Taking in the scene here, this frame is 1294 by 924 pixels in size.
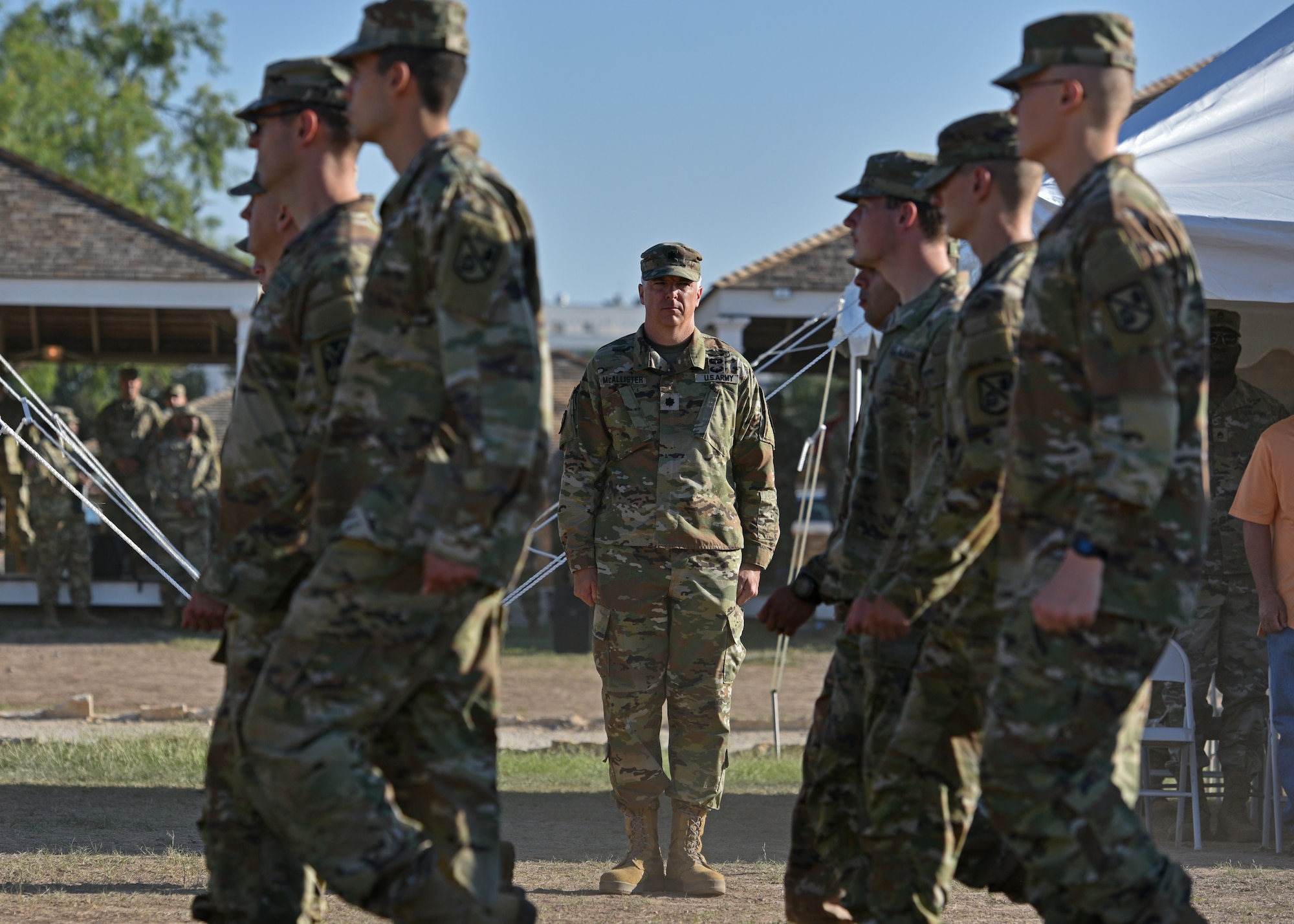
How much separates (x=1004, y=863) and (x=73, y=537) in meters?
15.6

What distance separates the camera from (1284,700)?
718 centimetres

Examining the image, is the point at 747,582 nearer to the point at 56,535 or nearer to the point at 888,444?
the point at 888,444

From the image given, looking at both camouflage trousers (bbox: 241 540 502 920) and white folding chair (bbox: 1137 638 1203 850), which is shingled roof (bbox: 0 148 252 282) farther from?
camouflage trousers (bbox: 241 540 502 920)

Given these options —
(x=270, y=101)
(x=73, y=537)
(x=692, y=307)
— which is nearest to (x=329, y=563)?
(x=270, y=101)

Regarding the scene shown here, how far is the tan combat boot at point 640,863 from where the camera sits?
248 inches

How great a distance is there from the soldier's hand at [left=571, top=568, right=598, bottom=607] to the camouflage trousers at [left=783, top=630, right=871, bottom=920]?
225 cm

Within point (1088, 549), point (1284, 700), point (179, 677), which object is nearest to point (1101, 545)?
point (1088, 549)

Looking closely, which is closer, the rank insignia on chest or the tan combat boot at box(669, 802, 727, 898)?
the rank insignia on chest

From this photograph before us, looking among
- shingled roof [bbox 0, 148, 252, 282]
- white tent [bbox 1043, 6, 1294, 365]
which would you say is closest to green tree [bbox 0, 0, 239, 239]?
shingled roof [bbox 0, 148, 252, 282]

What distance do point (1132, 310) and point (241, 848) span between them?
2.56 meters

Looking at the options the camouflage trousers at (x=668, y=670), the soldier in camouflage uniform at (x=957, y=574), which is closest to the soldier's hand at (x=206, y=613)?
the soldier in camouflage uniform at (x=957, y=574)

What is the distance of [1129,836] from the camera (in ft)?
11.2

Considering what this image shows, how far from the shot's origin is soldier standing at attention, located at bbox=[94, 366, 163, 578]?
18.2 metres

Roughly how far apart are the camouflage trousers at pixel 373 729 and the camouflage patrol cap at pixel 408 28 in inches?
46.1
